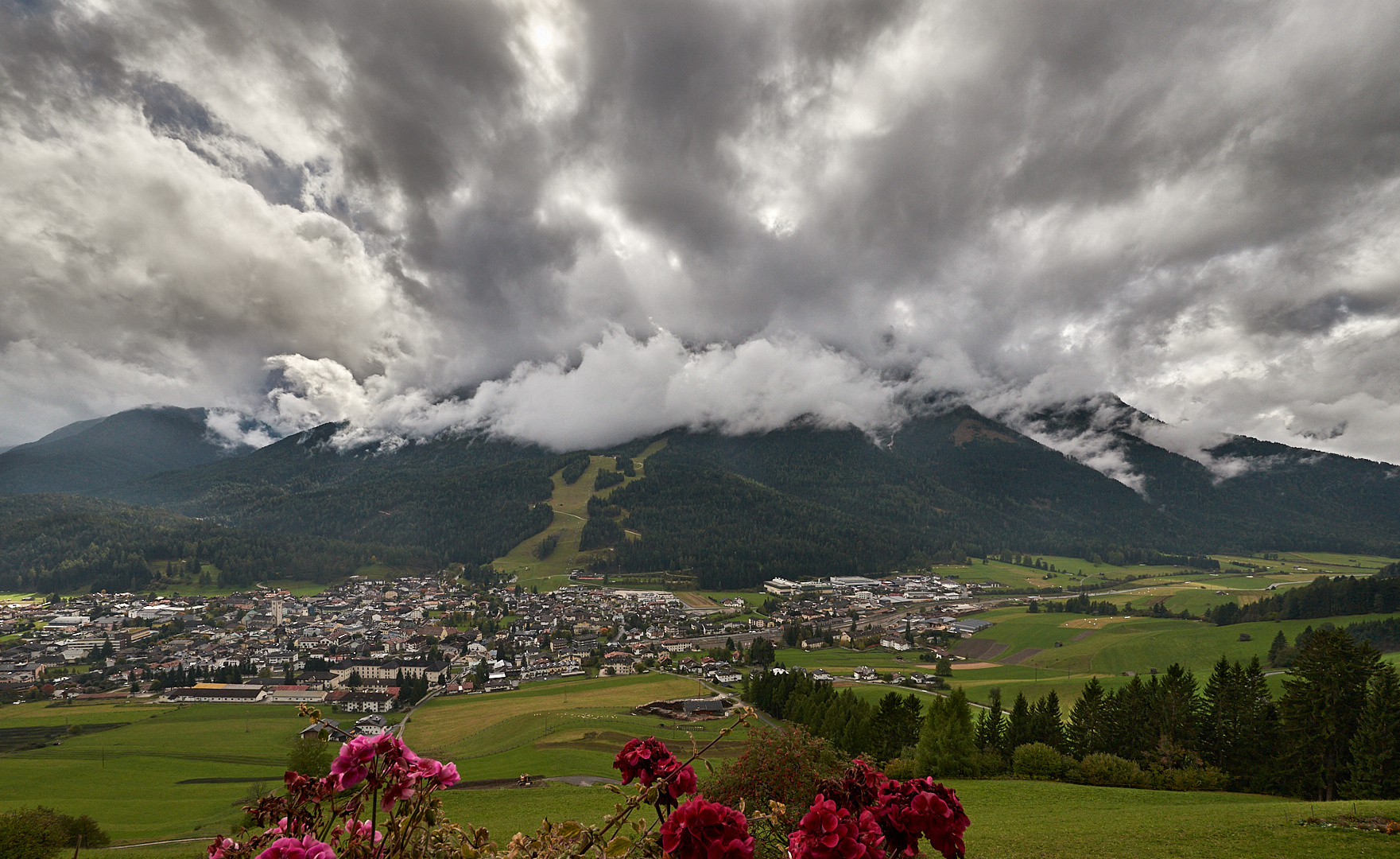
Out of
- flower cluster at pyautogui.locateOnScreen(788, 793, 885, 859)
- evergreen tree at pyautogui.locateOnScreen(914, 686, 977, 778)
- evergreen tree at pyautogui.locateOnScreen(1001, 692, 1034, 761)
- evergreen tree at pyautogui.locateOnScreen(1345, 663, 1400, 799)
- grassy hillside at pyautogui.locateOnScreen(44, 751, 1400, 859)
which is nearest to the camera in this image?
flower cluster at pyautogui.locateOnScreen(788, 793, 885, 859)

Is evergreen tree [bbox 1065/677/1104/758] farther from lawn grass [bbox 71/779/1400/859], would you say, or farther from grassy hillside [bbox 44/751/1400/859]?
grassy hillside [bbox 44/751/1400/859]

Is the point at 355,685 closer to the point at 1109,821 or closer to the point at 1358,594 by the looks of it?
the point at 1109,821

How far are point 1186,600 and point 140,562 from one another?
22241 cm

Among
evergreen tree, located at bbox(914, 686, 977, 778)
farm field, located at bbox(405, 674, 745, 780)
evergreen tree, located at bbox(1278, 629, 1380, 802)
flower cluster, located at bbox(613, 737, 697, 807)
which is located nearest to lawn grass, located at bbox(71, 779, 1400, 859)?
evergreen tree, located at bbox(914, 686, 977, 778)

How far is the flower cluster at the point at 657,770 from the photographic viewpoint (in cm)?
294

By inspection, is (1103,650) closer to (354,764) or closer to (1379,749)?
(1379,749)

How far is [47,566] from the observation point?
405 ft

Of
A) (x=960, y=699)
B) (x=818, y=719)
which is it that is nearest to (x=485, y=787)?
(x=818, y=719)

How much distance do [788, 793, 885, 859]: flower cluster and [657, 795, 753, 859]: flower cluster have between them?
30 cm

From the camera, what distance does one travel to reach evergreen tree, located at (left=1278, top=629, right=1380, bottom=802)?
74.2ft

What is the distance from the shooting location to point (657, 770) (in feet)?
10.0

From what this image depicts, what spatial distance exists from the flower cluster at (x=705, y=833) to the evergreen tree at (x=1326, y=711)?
34465 mm

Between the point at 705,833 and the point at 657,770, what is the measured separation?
0.78 meters

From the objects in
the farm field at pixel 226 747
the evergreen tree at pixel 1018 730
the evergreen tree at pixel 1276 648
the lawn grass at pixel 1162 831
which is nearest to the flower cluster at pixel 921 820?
the lawn grass at pixel 1162 831
